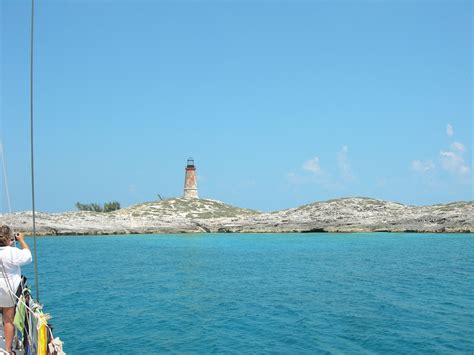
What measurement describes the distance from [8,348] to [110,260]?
4206 centimetres

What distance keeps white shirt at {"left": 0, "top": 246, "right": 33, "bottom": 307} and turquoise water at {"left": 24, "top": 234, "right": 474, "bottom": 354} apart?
9765 mm

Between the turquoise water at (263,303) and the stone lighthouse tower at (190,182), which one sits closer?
the turquoise water at (263,303)

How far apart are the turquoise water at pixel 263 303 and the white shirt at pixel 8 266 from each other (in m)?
9.77

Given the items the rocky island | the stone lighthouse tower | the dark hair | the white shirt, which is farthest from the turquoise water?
the stone lighthouse tower

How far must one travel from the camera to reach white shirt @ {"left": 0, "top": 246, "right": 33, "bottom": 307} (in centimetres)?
889

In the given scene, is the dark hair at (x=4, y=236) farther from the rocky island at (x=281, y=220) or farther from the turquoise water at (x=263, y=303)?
the rocky island at (x=281, y=220)

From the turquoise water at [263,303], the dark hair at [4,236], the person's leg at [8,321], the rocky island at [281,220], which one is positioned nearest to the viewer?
the dark hair at [4,236]

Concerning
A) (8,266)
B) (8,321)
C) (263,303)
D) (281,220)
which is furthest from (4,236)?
(281,220)

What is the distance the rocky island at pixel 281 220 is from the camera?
8750 centimetres

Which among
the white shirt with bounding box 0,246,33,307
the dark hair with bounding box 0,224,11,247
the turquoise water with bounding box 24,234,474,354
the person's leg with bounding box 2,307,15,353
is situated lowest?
the turquoise water with bounding box 24,234,474,354

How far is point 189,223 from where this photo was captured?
3942 inches

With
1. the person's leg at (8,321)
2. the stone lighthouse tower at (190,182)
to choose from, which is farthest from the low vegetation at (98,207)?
the person's leg at (8,321)

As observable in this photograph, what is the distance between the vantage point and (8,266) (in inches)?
354

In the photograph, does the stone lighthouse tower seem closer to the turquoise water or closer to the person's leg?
the turquoise water
